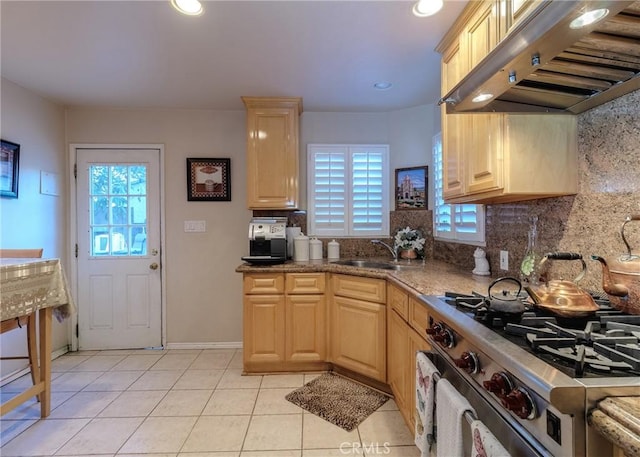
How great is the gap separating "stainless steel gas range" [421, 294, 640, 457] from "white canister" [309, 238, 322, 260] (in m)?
1.99

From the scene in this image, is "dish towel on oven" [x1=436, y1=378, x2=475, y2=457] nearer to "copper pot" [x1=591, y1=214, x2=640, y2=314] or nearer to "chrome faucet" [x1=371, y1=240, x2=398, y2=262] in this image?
"copper pot" [x1=591, y1=214, x2=640, y2=314]

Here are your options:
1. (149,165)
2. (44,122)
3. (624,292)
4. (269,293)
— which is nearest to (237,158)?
(149,165)

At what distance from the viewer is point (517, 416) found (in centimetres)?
78

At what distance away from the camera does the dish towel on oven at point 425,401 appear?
1.25 m

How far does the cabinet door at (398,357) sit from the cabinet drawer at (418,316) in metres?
0.12

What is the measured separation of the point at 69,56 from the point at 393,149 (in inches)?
107

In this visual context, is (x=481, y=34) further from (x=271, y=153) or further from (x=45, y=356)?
(x=45, y=356)

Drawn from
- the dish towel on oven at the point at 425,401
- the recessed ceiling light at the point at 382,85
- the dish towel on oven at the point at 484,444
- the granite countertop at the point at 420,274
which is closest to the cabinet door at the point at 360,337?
the granite countertop at the point at 420,274

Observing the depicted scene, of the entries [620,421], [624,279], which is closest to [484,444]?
[620,421]

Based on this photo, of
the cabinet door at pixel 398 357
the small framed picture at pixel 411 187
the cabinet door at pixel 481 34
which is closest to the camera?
the cabinet door at pixel 481 34

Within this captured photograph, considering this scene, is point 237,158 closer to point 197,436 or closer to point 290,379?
point 290,379

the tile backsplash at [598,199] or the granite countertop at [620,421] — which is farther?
the tile backsplash at [598,199]
